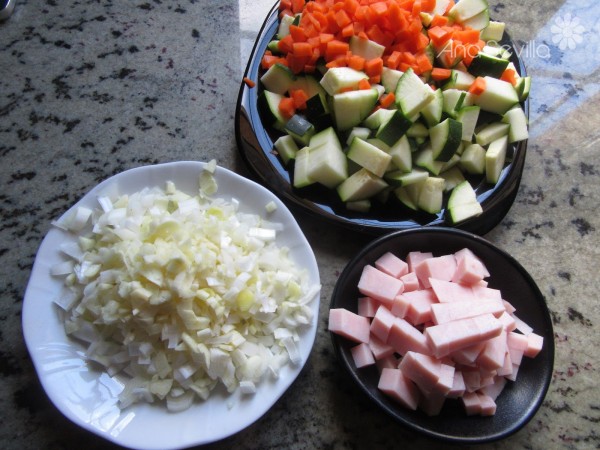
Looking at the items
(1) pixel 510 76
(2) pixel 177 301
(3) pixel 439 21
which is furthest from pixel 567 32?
(2) pixel 177 301

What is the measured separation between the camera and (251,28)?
1821 mm

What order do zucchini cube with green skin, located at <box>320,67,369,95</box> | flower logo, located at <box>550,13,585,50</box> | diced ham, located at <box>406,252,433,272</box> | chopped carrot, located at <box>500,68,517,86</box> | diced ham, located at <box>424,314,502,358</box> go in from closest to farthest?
diced ham, located at <box>424,314,502,358</box>, diced ham, located at <box>406,252,433,272</box>, zucchini cube with green skin, located at <box>320,67,369,95</box>, chopped carrot, located at <box>500,68,517,86</box>, flower logo, located at <box>550,13,585,50</box>

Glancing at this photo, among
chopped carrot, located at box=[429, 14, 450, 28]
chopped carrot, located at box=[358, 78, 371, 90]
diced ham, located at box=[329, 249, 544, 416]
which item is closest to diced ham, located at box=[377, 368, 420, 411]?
diced ham, located at box=[329, 249, 544, 416]

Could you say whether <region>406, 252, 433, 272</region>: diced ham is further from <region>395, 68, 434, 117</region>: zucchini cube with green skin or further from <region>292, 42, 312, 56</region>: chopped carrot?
<region>292, 42, 312, 56</region>: chopped carrot

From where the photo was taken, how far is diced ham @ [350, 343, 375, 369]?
1254 millimetres

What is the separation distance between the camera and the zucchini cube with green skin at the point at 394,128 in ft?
4.65

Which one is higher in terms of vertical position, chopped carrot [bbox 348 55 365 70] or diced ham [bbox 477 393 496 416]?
chopped carrot [bbox 348 55 365 70]

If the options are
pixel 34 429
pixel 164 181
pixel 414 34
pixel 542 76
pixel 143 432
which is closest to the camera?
pixel 143 432

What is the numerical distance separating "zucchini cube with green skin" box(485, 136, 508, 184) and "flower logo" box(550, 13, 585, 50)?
0.64 metres

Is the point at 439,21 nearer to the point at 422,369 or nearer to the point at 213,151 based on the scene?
the point at 213,151

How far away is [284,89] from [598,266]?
1.09 metres

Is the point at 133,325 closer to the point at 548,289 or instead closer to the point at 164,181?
the point at 164,181

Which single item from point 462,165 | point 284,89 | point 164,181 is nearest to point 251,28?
point 284,89

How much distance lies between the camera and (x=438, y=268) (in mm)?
1311
